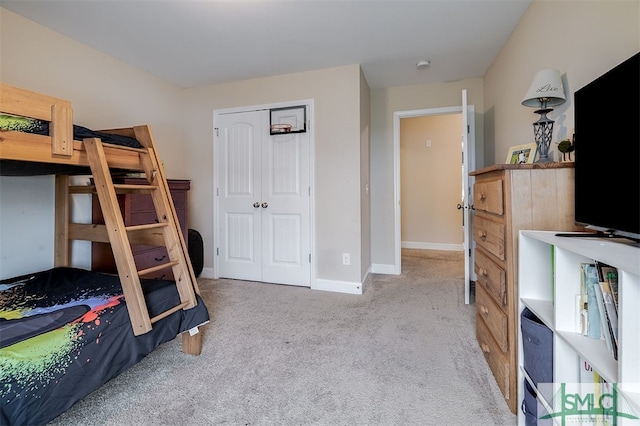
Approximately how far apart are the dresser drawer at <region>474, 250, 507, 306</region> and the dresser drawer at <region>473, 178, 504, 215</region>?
0.30 m

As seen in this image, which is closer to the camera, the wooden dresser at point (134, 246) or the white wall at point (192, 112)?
the white wall at point (192, 112)

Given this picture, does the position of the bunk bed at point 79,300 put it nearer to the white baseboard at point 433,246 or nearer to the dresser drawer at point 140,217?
the dresser drawer at point 140,217

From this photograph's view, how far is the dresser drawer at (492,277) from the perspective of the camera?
145cm

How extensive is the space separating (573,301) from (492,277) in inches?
23.5

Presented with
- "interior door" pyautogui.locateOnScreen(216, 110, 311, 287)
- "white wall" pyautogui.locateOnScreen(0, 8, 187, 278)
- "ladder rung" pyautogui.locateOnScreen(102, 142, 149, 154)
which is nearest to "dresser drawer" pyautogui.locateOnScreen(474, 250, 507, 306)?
"interior door" pyautogui.locateOnScreen(216, 110, 311, 287)

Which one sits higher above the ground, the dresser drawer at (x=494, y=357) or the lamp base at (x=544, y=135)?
the lamp base at (x=544, y=135)

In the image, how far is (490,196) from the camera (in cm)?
160

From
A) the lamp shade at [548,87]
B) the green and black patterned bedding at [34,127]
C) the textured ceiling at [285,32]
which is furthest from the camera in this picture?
the textured ceiling at [285,32]

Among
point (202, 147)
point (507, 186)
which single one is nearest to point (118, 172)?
point (202, 147)

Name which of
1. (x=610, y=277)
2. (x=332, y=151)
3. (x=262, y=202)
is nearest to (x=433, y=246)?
(x=332, y=151)

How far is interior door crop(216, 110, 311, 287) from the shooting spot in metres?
3.25

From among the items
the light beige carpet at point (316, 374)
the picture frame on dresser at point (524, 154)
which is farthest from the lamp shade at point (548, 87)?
the light beige carpet at point (316, 374)

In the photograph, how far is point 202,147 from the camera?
3.64 metres

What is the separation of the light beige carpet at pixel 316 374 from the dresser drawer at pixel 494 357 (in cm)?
6
